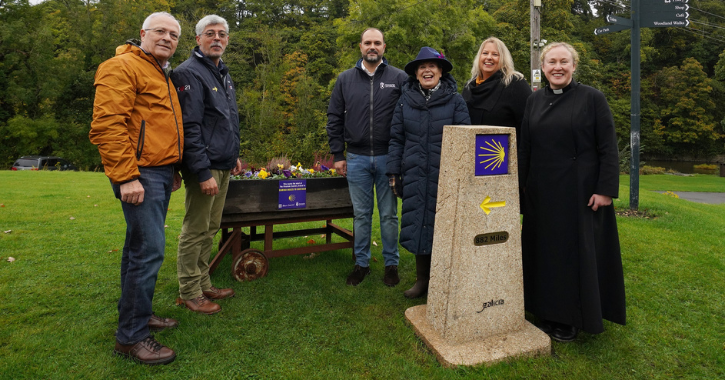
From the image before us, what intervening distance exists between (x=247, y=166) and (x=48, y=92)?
94.4ft

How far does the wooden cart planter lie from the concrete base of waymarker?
172 centimetres

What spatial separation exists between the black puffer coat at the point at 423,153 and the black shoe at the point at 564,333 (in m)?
1.14

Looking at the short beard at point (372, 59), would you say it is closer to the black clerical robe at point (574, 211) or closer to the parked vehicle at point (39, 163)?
the black clerical robe at point (574, 211)

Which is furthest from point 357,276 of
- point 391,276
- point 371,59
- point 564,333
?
point 371,59

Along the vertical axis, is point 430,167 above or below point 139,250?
above

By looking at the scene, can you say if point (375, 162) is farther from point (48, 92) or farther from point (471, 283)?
point (48, 92)

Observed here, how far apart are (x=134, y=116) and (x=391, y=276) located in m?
2.68

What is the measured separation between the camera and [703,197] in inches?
525

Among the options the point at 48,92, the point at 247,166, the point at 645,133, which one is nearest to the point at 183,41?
the point at 48,92

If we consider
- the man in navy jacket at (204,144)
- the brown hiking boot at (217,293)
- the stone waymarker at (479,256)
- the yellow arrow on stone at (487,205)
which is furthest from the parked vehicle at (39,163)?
the yellow arrow on stone at (487,205)

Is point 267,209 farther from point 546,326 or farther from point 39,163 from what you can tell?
point 39,163

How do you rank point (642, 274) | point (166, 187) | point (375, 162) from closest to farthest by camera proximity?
point (166, 187) < point (375, 162) < point (642, 274)

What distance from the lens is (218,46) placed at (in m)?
3.32

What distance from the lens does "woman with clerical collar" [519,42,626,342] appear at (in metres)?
2.94
